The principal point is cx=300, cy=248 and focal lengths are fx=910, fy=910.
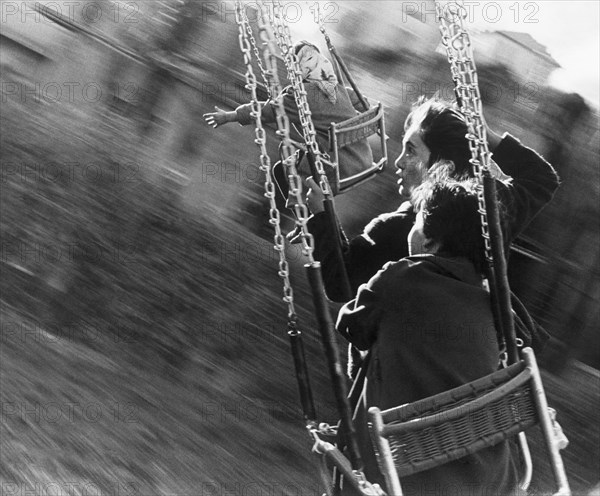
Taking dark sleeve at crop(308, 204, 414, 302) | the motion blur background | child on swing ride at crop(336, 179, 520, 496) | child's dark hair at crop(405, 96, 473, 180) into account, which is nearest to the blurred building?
the motion blur background

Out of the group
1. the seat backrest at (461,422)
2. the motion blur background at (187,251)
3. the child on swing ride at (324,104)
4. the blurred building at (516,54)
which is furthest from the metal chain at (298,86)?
the blurred building at (516,54)

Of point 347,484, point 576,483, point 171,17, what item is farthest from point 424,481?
point 171,17

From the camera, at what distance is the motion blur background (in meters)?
4.53

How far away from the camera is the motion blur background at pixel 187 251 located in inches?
178

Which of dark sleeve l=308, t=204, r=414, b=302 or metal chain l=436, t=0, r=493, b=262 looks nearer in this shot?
metal chain l=436, t=0, r=493, b=262

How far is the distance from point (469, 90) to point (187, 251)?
2.96m

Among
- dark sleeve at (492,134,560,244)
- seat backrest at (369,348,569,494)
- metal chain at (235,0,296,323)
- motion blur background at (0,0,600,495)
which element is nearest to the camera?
seat backrest at (369,348,569,494)

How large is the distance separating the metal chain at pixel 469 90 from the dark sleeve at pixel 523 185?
19 centimetres

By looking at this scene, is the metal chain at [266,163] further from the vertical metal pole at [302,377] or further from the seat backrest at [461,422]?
the seat backrest at [461,422]

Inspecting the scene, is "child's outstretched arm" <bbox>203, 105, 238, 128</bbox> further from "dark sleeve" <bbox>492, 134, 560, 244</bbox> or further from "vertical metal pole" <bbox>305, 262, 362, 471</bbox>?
"dark sleeve" <bbox>492, 134, 560, 244</bbox>

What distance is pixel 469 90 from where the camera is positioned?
2666 millimetres

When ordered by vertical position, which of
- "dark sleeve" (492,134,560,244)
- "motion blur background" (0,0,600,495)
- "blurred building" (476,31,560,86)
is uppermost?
"blurred building" (476,31,560,86)

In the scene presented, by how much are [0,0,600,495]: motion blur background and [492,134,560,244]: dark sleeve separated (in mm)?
1409

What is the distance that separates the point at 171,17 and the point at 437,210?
129 inches
